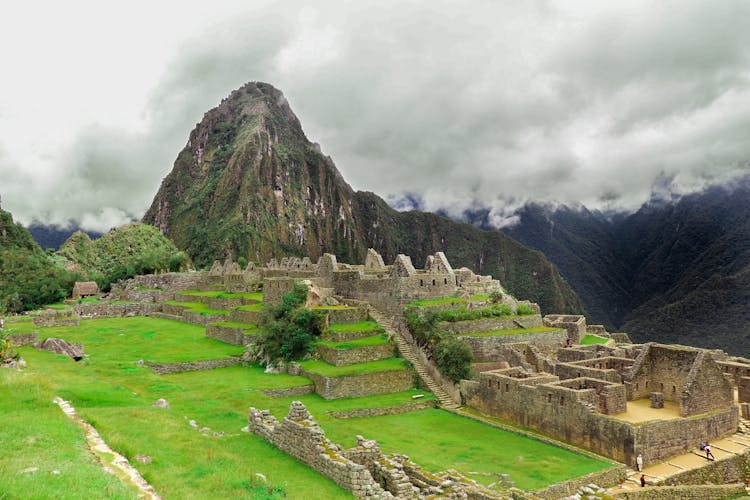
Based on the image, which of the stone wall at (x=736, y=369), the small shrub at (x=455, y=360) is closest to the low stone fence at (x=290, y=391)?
the small shrub at (x=455, y=360)

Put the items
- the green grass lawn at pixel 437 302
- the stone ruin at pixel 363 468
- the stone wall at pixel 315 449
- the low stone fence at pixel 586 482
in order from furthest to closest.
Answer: the green grass lawn at pixel 437 302 → the low stone fence at pixel 586 482 → the stone ruin at pixel 363 468 → the stone wall at pixel 315 449

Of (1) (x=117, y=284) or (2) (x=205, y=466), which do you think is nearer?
(2) (x=205, y=466)

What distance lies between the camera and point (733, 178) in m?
80.2

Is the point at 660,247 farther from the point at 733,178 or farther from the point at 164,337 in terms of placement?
the point at 164,337

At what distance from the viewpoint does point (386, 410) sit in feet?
68.2

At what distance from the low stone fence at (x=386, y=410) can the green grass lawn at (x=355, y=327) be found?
569 centimetres

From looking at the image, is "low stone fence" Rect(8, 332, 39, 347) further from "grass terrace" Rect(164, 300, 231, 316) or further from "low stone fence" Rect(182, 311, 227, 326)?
"grass terrace" Rect(164, 300, 231, 316)

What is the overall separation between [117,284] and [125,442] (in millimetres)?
60655

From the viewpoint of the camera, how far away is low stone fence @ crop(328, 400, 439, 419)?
65.0ft

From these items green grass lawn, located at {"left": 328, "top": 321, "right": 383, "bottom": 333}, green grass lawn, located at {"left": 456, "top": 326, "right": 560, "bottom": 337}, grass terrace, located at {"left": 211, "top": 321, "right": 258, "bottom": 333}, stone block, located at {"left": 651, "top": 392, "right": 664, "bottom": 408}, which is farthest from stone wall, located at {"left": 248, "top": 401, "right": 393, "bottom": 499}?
grass terrace, located at {"left": 211, "top": 321, "right": 258, "bottom": 333}

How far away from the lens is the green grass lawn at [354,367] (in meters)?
22.4

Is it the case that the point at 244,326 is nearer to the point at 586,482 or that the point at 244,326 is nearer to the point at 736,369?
the point at 586,482

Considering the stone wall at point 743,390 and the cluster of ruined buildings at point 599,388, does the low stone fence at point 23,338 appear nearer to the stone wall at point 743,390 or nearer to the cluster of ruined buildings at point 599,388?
the cluster of ruined buildings at point 599,388

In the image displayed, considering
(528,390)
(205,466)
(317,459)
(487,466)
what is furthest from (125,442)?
(528,390)
